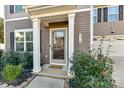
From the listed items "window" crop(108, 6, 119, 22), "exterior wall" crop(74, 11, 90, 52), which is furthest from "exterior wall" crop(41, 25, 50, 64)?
"window" crop(108, 6, 119, 22)

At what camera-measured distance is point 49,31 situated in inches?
299

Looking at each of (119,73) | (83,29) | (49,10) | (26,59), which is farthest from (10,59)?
(119,73)

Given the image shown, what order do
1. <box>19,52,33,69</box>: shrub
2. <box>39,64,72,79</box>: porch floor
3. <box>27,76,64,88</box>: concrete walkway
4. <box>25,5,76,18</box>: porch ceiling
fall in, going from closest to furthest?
<box>27,76,64,88</box>: concrete walkway < <box>25,5,76,18</box>: porch ceiling < <box>39,64,72,79</box>: porch floor < <box>19,52,33,69</box>: shrub

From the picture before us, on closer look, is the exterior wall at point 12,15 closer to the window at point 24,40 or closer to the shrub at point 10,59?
the window at point 24,40

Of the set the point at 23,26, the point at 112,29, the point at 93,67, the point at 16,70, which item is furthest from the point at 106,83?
the point at 23,26

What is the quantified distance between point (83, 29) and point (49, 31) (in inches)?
76.4

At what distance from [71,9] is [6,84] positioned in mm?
3499

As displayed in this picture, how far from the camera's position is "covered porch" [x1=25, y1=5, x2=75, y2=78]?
19.2 feet

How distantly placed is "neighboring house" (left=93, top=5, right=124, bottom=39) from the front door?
2391mm

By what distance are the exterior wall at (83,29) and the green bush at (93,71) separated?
161cm

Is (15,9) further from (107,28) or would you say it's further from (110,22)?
(110,22)

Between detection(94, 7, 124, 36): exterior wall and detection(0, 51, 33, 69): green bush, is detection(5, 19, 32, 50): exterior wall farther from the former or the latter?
detection(94, 7, 124, 36): exterior wall

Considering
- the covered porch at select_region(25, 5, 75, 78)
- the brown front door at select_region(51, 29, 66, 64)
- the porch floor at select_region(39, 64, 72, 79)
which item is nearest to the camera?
the porch floor at select_region(39, 64, 72, 79)
